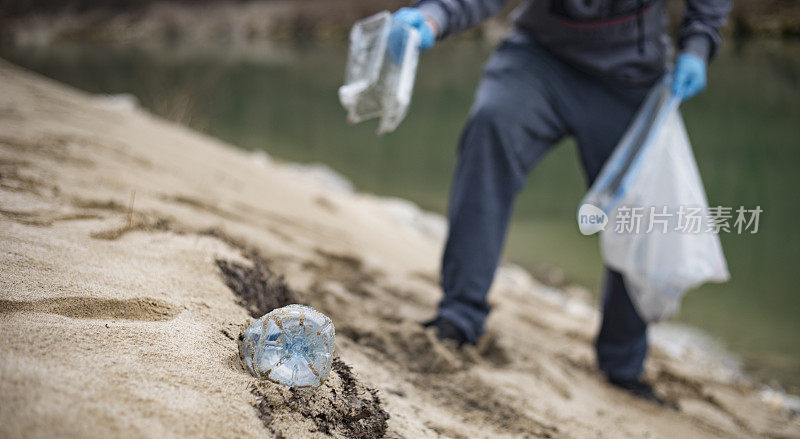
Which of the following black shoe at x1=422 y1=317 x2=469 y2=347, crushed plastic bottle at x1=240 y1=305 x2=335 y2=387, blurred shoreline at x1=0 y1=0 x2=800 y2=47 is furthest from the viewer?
blurred shoreline at x1=0 y1=0 x2=800 y2=47

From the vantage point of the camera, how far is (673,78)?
178 cm

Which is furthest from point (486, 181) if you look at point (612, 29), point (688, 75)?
point (688, 75)

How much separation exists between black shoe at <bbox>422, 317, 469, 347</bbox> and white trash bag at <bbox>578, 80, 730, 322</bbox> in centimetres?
48

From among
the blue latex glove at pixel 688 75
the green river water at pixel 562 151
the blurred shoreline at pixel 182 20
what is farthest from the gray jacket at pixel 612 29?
the blurred shoreline at pixel 182 20

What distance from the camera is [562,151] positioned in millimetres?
7102

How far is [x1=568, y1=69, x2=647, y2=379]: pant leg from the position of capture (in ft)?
5.89

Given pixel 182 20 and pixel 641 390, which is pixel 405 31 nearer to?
pixel 641 390

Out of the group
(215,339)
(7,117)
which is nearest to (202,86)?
(7,117)

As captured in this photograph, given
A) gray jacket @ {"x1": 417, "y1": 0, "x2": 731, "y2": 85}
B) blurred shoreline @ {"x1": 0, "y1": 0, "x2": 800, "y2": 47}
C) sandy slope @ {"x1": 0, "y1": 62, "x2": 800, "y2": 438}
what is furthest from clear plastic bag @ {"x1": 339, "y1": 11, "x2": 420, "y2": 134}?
blurred shoreline @ {"x1": 0, "y1": 0, "x2": 800, "y2": 47}

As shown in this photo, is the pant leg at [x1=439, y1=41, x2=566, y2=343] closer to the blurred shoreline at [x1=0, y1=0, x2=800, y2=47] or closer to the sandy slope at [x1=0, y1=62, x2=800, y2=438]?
the sandy slope at [x1=0, y1=62, x2=800, y2=438]

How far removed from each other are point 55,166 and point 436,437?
1.37 m

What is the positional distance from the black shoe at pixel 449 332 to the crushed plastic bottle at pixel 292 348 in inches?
28.8

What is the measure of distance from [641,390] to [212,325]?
1.39 metres

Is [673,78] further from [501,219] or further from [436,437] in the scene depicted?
[436,437]
